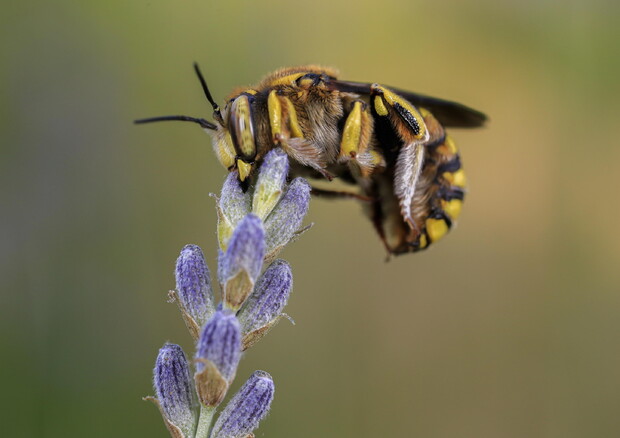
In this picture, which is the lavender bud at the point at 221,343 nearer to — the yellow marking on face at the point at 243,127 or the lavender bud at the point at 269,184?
the lavender bud at the point at 269,184

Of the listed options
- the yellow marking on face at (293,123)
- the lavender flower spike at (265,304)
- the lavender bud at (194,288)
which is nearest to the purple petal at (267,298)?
the lavender flower spike at (265,304)

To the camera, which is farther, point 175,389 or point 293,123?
point 293,123

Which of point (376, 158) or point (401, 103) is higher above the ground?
point (401, 103)

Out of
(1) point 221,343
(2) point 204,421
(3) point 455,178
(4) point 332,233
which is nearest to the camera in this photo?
(1) point 221,343

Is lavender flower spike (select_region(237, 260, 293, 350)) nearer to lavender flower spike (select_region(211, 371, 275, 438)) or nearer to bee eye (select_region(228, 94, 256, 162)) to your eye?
lavender flower spike (select_region(211, 371, 275, 438))

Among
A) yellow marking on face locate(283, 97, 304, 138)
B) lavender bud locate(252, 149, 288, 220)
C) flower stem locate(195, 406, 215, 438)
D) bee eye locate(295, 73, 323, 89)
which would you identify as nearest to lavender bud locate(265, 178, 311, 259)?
lavender bud locate(252, 149, 288, 220)

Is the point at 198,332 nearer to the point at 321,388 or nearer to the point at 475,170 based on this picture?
the point at 321,388

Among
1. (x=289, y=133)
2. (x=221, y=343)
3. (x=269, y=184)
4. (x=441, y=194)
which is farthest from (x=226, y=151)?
(x=441, y=194)

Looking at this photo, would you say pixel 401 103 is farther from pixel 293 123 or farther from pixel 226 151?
pixel 226 151
